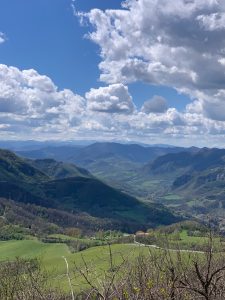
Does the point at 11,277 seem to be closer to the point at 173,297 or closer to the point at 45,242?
the point at 173,297

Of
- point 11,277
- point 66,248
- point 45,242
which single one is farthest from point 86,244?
point 11,277

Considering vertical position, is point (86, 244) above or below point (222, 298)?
below

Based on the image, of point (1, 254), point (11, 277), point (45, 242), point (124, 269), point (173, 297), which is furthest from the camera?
point (45, 242)

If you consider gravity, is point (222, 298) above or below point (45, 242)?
above

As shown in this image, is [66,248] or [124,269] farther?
[66,248]

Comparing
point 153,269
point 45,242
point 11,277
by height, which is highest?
point 153,269

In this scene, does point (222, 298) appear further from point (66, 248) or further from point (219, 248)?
point (66, 248)

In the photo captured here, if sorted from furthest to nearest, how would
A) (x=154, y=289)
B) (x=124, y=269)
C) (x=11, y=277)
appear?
(x=11, y=277) < (x=124, y=269) < (x=154, y=289)

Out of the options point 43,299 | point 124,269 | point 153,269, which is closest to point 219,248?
point 153,269

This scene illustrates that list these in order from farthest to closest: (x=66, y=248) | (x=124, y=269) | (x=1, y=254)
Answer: (x=66, y=248) < (x=1, y=254) < (x=124, y=269)
